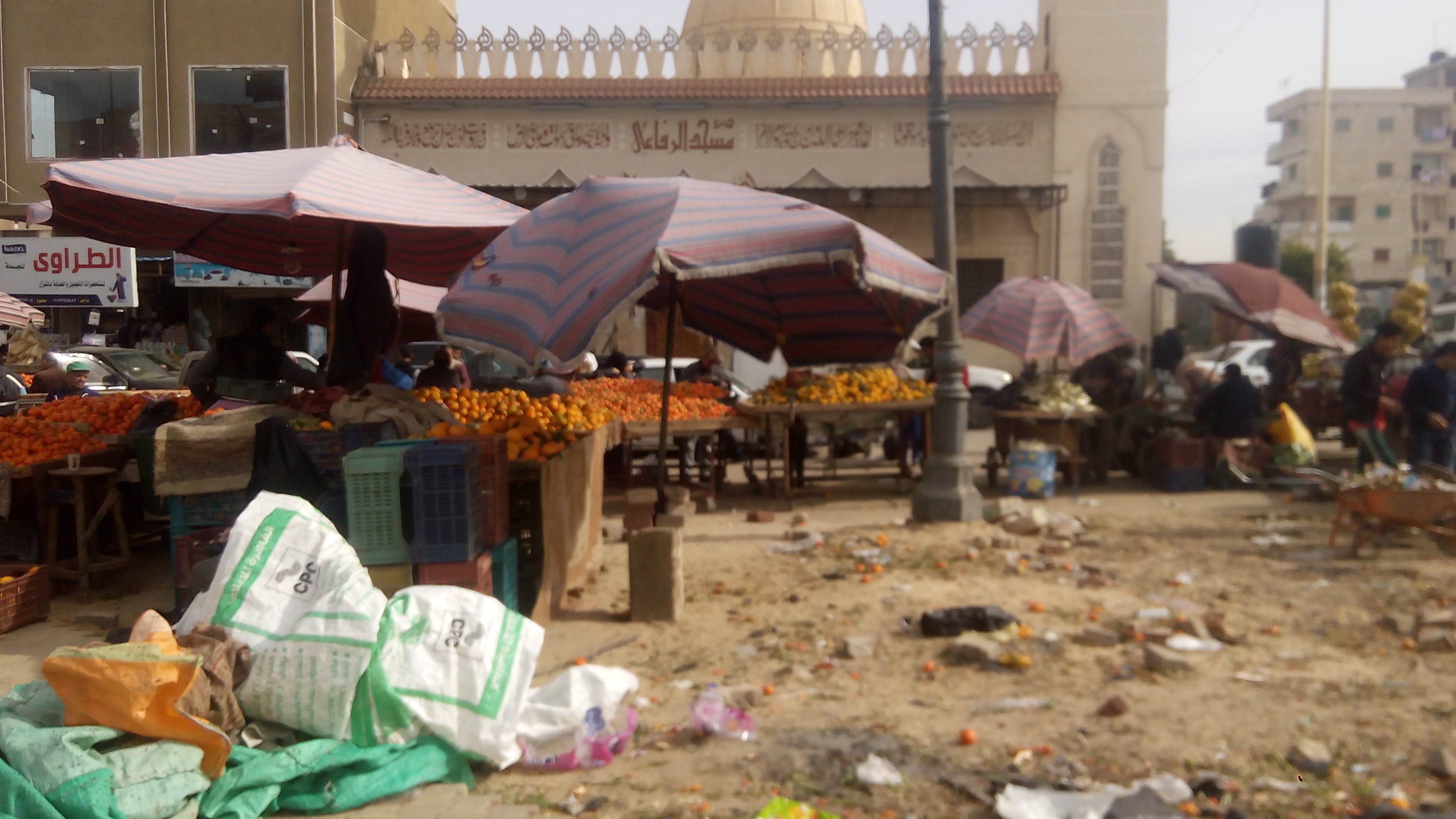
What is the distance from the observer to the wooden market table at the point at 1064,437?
39.2 feet

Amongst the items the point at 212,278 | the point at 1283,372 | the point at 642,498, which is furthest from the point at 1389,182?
the point at 642,498

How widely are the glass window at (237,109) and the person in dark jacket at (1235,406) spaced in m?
18.1

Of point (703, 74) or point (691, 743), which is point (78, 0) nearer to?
point (703, 74)

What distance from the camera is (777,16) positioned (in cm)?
2473

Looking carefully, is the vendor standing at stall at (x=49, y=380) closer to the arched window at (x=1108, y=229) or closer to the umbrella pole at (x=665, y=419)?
the umbrella pole at (x=665, y=419)

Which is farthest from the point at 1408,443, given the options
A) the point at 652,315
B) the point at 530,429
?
the point at 652,315

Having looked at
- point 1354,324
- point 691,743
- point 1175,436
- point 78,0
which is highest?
point 78,0

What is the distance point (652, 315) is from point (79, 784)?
18727 mm

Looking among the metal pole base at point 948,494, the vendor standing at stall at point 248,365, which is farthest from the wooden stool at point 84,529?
the metal pole base at point 948,494

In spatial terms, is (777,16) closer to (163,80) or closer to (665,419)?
(163,80)

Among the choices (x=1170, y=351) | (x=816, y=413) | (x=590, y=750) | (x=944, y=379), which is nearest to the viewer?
(x=590, y=750)

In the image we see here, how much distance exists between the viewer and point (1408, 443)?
9.88m

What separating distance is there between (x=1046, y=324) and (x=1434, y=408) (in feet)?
12.6

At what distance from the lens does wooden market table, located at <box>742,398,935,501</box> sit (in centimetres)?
1127
